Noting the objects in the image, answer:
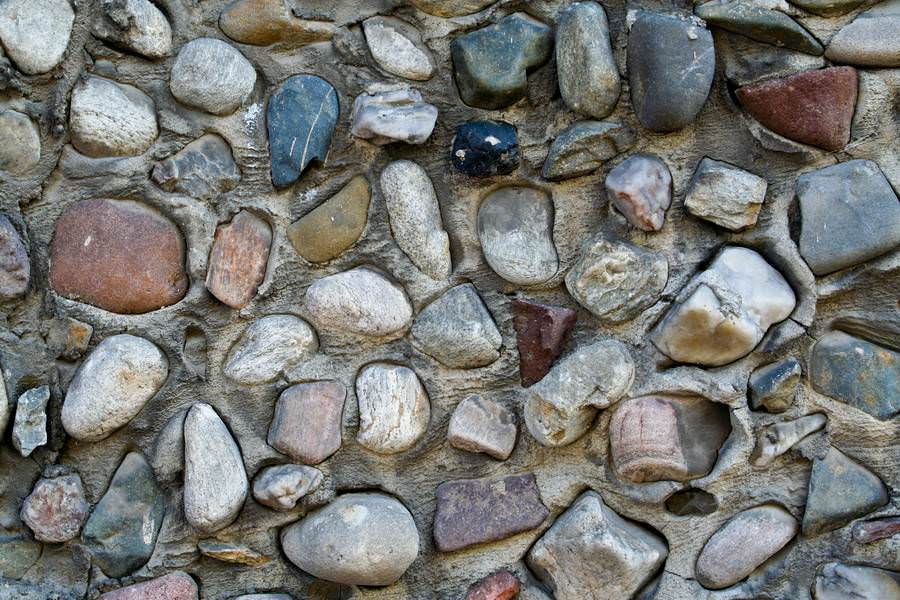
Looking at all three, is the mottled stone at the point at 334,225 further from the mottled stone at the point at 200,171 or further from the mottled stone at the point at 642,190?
the mottled stone at the point at 642,190

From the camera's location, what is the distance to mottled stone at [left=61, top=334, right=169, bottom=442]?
1124mm

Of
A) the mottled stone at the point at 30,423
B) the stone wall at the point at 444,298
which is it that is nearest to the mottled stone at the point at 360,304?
the stone wall at the point at 444,298

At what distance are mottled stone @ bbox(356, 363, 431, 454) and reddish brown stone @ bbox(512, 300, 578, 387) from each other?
132mm

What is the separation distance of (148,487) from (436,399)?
1.22ft

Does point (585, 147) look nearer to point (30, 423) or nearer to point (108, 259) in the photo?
point (108, 259)

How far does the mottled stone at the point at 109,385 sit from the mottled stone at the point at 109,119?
0.23 metres

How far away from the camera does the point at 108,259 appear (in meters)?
1.14

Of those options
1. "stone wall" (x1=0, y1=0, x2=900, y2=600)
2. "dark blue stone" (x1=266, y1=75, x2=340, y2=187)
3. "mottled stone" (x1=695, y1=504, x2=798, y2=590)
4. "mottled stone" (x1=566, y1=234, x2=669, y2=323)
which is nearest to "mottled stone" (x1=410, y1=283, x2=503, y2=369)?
"stone wall" (x1=0, y1=0, x2=900, y2=600)

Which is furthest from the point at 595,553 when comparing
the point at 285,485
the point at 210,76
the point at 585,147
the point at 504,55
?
the point at 210,76

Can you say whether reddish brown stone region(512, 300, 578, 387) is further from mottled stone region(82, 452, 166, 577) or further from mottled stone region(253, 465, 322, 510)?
mottled stone region(82, 452, 166, 577)

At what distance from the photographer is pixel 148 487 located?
1146mm

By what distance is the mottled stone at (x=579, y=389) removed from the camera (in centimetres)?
108

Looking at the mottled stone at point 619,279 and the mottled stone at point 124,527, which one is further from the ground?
the mottled stone at point 619,279

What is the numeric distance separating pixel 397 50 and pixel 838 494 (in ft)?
2.42
